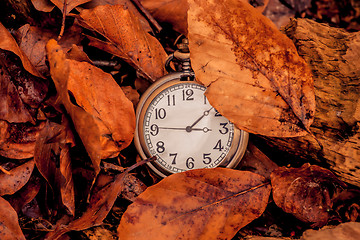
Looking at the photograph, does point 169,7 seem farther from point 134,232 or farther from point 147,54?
point 134,232

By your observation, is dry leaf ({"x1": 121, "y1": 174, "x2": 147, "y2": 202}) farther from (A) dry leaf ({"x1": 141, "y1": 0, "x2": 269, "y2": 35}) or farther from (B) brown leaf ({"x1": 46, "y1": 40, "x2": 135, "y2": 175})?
(A) dry leaf ({"x1": 141, "y1": 0, "x2": 269, "y2": 35})

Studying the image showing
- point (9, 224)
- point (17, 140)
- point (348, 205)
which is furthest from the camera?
point (348, 205)

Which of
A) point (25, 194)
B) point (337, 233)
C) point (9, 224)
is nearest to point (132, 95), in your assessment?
point (25, 194)

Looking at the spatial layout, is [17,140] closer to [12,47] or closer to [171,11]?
[12,47]

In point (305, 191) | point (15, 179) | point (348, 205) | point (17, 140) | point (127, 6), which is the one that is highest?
point (127, 6)

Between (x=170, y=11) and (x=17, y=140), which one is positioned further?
(x=170, y=11)

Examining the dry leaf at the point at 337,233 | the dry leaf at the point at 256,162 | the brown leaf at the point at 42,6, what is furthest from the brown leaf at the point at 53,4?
the dry leaf at the point at 337,233
